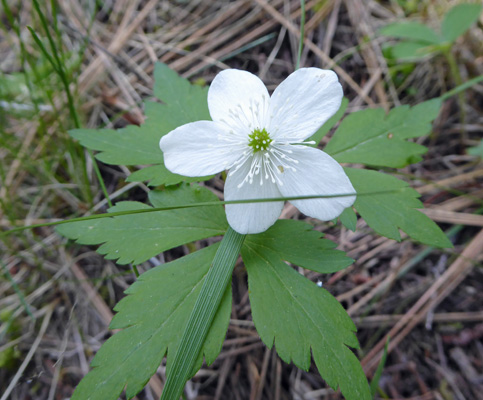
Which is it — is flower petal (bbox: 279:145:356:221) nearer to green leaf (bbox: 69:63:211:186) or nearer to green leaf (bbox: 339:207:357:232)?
green leaf (bbox: 339:207:357:232)

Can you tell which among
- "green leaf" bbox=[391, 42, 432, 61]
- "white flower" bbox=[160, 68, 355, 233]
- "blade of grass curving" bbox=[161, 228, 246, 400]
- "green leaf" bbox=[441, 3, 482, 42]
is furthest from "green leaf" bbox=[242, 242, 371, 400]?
"green leaf" bbox=[441, 3, 482, 42]

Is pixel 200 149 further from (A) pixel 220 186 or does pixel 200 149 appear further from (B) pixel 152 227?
(A) pixel 220 186

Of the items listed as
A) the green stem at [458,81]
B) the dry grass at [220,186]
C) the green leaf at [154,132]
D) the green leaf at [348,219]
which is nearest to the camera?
the green leaf at [348,219]

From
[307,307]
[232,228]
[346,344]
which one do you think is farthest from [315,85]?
[346,344]

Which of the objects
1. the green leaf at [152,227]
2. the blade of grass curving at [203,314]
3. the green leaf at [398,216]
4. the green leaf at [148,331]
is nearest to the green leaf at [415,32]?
the green leaf at [398,216]

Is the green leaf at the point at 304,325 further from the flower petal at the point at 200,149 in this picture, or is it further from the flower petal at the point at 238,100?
the flower petal at the point at 238,100

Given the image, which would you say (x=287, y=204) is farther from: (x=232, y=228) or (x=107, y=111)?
(x=107, y=111)
